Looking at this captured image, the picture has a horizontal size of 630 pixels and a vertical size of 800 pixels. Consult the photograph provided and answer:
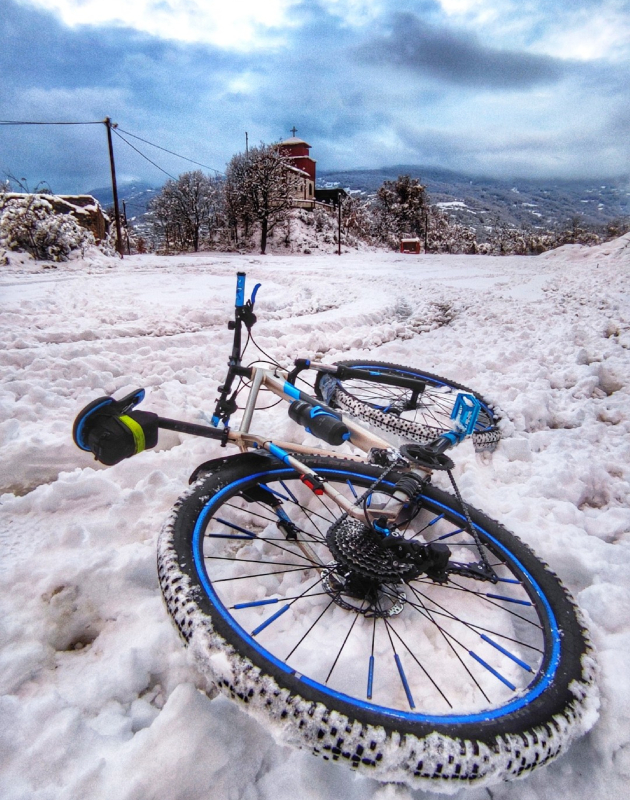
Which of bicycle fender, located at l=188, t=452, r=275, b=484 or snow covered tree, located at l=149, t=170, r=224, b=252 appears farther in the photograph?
snow covered tree, located at l=149, t=170, r=224, b=252

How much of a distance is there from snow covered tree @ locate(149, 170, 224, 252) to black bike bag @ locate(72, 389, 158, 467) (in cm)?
3921

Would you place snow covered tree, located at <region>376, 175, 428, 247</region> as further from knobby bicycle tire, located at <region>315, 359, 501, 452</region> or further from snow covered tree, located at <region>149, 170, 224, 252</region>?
knobby bicycle tire, located at <region>315, 359, 501, 452</region>

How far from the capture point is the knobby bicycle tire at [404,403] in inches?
140

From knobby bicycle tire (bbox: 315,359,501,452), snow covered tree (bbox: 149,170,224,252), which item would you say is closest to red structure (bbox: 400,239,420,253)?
snow covered tree (bbox: 149,170,224,252)

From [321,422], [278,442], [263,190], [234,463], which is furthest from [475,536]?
[263,190]

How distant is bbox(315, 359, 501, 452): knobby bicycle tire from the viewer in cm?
356

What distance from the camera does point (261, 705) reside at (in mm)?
1324

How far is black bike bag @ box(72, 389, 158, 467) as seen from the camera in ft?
6.45

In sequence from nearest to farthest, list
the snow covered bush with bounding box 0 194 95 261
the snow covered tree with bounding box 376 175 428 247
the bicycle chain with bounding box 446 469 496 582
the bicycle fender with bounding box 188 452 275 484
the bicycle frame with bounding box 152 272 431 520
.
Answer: the bicycle chain with bounding box 446 469 496 582 → the bicycle frame with bounding box 152 272 431 520 → the bicycle fender with bounding box 188 452 275 484 → the snow covered bush with bounding box 0 194 95 261 → the snow covered tree with bounding box 376 175 428 247

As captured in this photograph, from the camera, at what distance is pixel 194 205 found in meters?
38.8

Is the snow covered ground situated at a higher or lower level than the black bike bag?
lower

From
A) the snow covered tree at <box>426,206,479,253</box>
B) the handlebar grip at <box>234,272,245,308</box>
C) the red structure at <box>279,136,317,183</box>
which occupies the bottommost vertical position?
the handlebar grip at <box>234,272,245,308</box>

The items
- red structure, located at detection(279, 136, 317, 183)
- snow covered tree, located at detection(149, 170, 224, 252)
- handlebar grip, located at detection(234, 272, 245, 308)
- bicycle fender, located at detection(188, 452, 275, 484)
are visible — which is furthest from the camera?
red structure, located at detection(279, 136, 317, 183)

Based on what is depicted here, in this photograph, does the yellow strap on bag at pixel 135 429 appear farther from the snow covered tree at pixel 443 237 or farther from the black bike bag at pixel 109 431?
the snow covered tree at pixel 443 237
